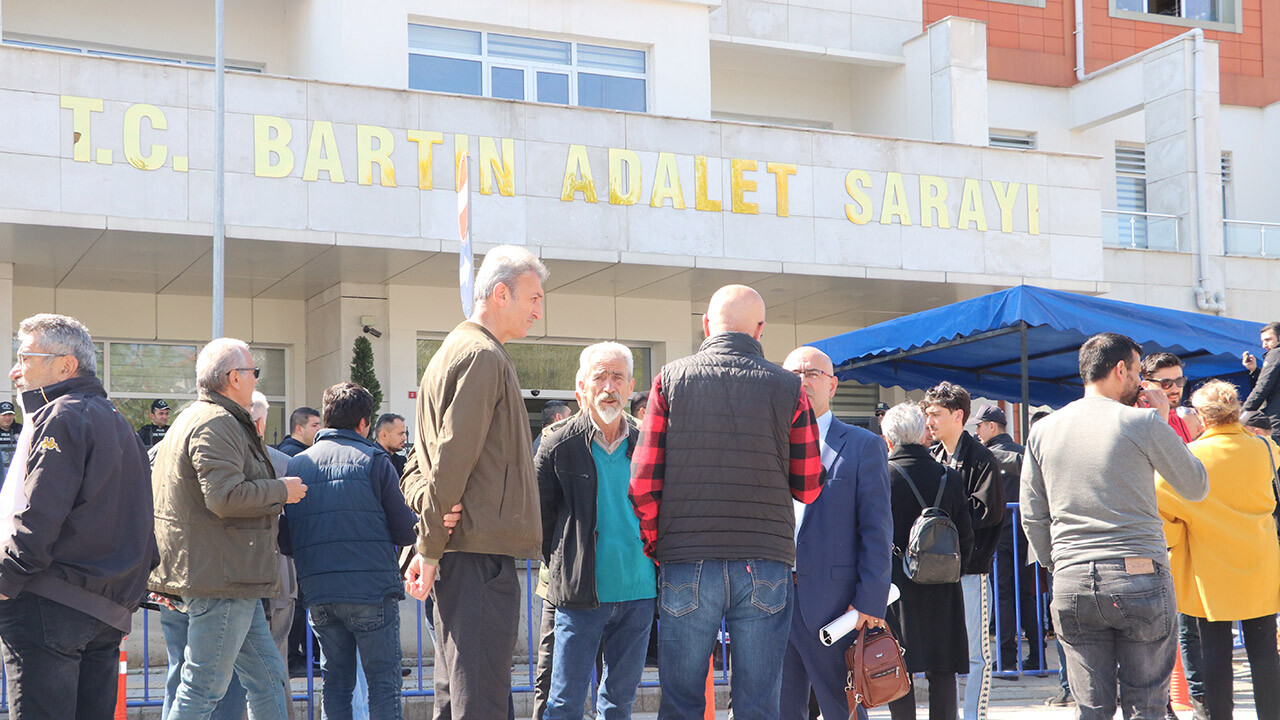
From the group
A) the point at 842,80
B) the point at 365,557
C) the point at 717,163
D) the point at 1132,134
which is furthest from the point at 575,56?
the point at 365,557

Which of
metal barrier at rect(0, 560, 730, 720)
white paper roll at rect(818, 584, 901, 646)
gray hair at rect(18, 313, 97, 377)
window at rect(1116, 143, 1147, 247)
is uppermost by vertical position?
window at rect(1116, 143, 1147, 247)

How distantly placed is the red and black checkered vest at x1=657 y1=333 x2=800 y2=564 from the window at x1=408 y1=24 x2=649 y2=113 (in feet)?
44.0

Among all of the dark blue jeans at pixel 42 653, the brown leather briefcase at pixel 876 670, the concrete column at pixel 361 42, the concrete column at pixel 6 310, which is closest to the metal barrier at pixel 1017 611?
the brown leather briefcase at pixel 876 670

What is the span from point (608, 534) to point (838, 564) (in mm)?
1050

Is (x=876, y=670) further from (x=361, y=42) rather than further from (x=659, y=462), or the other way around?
(x=361, y=42)

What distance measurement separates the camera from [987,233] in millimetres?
18188

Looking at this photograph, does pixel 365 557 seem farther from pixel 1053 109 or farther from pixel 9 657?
pixel 1053 109

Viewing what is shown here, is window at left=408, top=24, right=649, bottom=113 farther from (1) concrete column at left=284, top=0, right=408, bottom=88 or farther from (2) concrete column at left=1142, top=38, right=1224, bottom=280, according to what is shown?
(2) concrete column at left=1142, top=38, right=1224, bottom=280

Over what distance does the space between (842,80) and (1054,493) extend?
17832 millimetres

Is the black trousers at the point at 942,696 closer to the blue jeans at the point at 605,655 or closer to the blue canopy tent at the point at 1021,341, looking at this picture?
the blue jeans at the point at 605,655

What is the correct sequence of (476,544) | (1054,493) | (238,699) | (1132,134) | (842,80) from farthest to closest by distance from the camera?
1. (1132,134)
2. (842,80)
3. (238,699)
4. (1054,493)
5. (476,544)

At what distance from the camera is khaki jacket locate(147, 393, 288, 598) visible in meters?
5.45

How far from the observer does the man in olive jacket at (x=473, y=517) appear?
4438mm

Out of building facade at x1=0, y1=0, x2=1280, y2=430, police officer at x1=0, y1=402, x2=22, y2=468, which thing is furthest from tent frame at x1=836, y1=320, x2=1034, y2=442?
police officer at x1=0, y1=402, x2=22, y2=468
